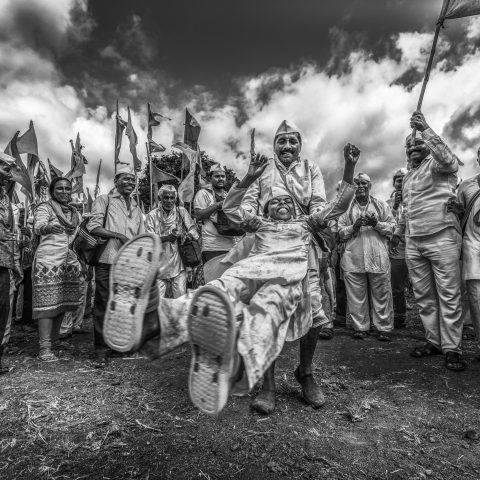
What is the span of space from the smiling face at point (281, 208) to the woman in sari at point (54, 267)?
323 centimetres

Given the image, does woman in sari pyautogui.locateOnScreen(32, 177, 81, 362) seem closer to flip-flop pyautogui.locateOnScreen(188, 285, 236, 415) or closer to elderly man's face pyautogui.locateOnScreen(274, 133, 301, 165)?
elderly man's face pyautogui.locateOnScreen(274, 133, 301, 165)

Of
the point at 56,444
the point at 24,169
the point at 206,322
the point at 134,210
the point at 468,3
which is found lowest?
the point at 56,444

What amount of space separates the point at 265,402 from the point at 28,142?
8466mm

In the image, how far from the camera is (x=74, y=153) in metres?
11.1

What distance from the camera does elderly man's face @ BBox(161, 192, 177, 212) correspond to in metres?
5.89

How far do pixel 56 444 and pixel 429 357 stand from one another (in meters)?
4.09

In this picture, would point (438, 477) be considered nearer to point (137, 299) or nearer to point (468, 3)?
point (137, 299)

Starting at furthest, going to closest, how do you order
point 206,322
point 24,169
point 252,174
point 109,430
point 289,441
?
1. point 24,169
2. point 252,174
3. point 109,430
4. point 289,441
5. point 206,322

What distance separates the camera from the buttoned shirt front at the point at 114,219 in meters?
4.62

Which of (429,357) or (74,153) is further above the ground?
(74,153)

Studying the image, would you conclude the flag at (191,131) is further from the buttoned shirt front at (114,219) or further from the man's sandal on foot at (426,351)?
the man's sandal on foot at (426,351)

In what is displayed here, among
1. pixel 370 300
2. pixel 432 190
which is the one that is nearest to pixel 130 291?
pixel 432 190

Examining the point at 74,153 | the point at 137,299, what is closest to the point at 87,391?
the point at 137,299

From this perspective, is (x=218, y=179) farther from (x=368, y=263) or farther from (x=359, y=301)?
(x=359, y=301)
